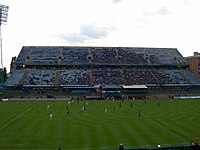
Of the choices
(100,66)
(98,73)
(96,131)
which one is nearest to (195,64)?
(100,66)

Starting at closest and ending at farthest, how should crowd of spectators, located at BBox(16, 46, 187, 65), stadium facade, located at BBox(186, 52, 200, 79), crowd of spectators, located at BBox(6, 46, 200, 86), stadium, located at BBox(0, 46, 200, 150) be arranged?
1. stadium, located at BBox(0, 46, 200, 150)
2. crowd of spectators, located at BBox(6, 46, 200, 86)
3. crowd of spectators, located at BBox(16, 46, 187, 65)
4. stadium facade, located at BBox(186, 52, 200, 79)

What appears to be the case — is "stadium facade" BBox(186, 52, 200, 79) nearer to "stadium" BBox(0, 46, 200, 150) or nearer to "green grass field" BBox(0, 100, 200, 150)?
"stadium" BBox(0, 46, 200, 150)

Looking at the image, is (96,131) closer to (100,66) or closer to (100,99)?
(100,99)

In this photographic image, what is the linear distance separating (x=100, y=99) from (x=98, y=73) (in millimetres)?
26331

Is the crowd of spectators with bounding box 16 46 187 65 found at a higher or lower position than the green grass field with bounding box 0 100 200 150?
higher

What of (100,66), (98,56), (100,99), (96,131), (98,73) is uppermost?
(98,56)

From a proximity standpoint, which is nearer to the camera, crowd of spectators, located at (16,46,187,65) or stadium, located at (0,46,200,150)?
stadium, located at (0,46,200,150)

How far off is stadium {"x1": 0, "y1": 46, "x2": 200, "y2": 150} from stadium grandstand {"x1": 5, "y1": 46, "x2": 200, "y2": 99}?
311 mm

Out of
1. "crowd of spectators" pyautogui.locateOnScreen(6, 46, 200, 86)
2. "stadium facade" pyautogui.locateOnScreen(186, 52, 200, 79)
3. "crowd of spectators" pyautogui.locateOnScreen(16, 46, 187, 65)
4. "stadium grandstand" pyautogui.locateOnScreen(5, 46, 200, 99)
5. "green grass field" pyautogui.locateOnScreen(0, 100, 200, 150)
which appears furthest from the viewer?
"stadium facade" pyautogui.locateOnScreen(186, 52, 200, 79)

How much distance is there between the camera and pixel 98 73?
3851 inches

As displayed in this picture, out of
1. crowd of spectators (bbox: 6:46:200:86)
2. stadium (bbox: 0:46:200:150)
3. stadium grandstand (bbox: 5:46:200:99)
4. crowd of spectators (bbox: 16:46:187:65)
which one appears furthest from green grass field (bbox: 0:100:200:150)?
crowd of spectators (bbox: 16:46:187:65)

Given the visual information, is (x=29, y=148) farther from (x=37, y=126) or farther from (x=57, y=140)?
(x=37, y=126)

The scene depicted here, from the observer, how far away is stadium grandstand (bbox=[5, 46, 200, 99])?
85438mm

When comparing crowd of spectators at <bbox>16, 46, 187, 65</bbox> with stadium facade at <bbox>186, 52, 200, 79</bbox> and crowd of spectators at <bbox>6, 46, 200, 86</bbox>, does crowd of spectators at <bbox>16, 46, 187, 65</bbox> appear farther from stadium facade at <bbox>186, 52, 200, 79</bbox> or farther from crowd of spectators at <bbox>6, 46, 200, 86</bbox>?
stadium facade at <bbox>186, 52, 200, 79</bbox>
